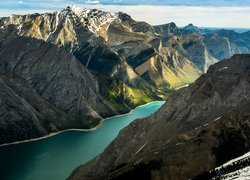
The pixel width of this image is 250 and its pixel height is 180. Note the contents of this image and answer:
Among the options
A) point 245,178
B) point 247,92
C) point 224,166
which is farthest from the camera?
point 247,92

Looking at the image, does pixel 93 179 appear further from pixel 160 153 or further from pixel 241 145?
pixel 241 145

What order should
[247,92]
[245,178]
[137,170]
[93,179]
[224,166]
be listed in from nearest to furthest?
[245,178], [224,166], [137,170], [93,179], [247,92]

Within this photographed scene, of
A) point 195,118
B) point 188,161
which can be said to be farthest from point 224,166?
point 195,118

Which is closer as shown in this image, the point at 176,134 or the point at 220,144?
the point at 220,144

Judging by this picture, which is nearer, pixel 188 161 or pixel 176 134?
pixel 188 161

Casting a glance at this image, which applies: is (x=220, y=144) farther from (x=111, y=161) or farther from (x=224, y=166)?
(x=111, y=161)

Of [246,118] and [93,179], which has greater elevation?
[246,118]

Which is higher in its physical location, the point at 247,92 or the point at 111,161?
the point at 247,92

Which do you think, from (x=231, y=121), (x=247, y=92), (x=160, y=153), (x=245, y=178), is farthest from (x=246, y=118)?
(x=245, y=178)

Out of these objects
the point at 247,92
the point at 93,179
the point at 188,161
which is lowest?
the point at 93,179

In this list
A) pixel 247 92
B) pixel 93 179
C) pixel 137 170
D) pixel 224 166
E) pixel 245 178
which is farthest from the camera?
pixel 247 92
